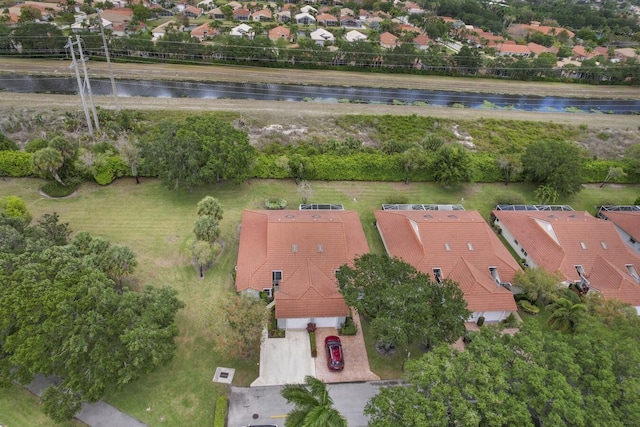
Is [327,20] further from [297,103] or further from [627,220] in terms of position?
[627,220]

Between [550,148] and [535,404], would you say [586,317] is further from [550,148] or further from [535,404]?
[550,148]

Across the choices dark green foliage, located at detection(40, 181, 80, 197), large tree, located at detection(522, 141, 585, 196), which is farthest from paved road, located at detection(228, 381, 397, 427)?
large tree, located at detection(522, 141, 585, 196)

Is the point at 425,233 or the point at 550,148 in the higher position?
the point at 550,148

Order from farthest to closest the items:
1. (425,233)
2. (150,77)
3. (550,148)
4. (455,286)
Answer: (150,77) → (550,148) → (425,233) → (455,286)

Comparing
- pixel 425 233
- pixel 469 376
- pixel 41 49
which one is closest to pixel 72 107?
pixel 41 49

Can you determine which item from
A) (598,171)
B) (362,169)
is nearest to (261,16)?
(362,169)

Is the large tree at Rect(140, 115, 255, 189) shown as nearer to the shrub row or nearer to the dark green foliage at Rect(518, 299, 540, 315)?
the shrub row

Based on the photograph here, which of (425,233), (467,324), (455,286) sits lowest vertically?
(467,324)
